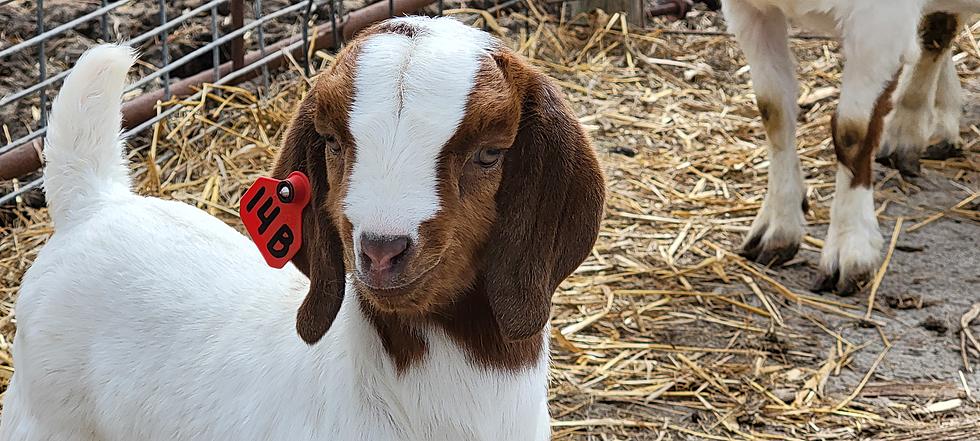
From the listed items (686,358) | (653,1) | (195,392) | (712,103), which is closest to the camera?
(195,392)

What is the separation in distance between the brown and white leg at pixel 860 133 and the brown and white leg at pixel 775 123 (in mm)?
155

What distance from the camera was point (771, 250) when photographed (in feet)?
14.2

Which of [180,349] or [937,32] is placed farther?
[937,32]

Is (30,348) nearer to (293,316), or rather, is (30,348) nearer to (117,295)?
(117,295)

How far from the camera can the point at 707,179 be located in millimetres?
5016

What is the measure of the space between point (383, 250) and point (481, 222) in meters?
0.26

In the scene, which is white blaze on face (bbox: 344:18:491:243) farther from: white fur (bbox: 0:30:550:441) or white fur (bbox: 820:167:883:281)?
white fur (bbox: 820:167:883:281)

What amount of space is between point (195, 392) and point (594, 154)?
33.2 inches

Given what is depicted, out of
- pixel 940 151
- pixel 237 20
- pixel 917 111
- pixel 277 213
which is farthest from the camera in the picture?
pixel 940 151

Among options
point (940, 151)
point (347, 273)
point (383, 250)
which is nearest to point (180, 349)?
point (347, 273)

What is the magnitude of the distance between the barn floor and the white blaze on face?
1.65m

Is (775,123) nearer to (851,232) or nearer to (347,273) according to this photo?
(851,232)

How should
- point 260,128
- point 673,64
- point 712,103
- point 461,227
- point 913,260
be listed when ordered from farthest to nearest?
point 673,64
point 712,103
point 260,128
point 913,260
point 461,227

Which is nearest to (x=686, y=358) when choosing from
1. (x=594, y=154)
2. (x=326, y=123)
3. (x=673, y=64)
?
(x=594, y=154)
